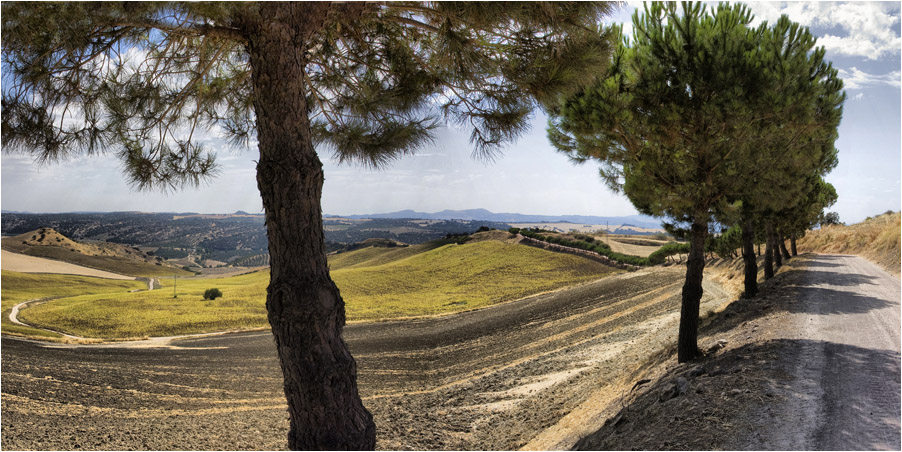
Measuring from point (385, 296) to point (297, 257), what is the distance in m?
22.3

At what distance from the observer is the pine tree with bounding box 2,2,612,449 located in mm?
3338

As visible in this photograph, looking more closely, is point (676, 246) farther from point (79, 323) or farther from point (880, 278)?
point (79, 323)

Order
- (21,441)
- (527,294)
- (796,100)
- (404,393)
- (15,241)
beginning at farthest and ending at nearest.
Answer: (15,241)
(527,294)
(404,393)
(21,441)
(796,100)

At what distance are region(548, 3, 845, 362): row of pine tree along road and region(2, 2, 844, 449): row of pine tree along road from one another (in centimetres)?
3

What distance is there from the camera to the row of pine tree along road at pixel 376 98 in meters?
3.38

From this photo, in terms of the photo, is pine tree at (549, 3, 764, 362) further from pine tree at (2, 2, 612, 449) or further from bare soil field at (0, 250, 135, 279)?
bare soil field at (0, 250, 135, 279)

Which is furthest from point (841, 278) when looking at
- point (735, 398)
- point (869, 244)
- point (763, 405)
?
point (763, 405)

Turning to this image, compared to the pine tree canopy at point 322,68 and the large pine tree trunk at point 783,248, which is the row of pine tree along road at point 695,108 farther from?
the large pine tree trunk at point 783,248

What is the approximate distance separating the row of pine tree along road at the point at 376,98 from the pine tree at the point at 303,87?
0.02 metres

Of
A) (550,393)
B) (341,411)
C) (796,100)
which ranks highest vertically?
(796,100)

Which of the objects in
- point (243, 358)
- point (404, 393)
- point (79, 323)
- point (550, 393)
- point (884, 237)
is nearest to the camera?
point (550, 393)

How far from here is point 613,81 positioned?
684cm

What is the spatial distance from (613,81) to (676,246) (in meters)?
21.2

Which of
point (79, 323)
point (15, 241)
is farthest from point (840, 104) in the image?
point (15, 241)
